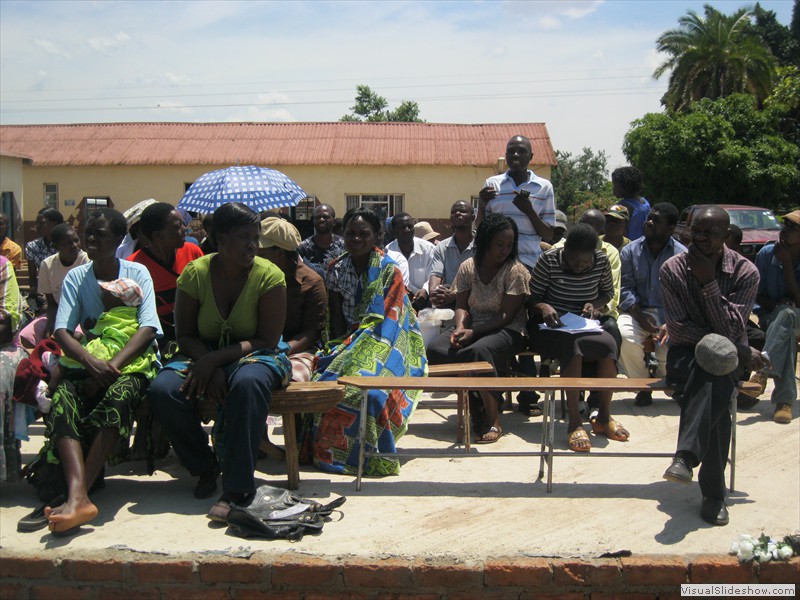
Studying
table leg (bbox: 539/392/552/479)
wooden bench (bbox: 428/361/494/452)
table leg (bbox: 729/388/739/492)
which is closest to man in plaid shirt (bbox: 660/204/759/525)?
table leg (bbox: 729/388/739/492)

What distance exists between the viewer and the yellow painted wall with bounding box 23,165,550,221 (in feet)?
80.3

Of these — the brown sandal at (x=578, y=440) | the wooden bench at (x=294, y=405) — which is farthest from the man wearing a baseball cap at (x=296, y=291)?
the brown sandal at (x=578, y=440)

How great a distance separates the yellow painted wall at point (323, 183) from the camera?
24469mm

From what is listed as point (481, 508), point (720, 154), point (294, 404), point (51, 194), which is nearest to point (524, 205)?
point (481, 508)

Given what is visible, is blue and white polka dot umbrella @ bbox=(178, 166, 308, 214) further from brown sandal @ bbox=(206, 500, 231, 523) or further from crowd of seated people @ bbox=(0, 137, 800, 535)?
brown sandal @ bbox=(206, 500, 231, 523)

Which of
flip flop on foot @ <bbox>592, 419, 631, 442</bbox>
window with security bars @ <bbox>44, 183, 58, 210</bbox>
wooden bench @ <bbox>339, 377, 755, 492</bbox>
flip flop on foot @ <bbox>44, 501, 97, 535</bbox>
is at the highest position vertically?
window with security bars @ <bbox>44, 183, 58, 210</bbox>

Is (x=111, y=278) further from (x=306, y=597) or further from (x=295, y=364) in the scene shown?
(x=306, y=597)

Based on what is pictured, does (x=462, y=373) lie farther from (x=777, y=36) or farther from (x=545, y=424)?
(x=777, y=36)

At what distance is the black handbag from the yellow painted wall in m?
20.8

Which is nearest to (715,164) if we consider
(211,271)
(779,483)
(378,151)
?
(378,151)

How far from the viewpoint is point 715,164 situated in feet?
82.4

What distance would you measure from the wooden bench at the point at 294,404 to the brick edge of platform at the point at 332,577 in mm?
849

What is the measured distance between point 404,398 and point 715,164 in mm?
22982

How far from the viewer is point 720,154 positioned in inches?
977
